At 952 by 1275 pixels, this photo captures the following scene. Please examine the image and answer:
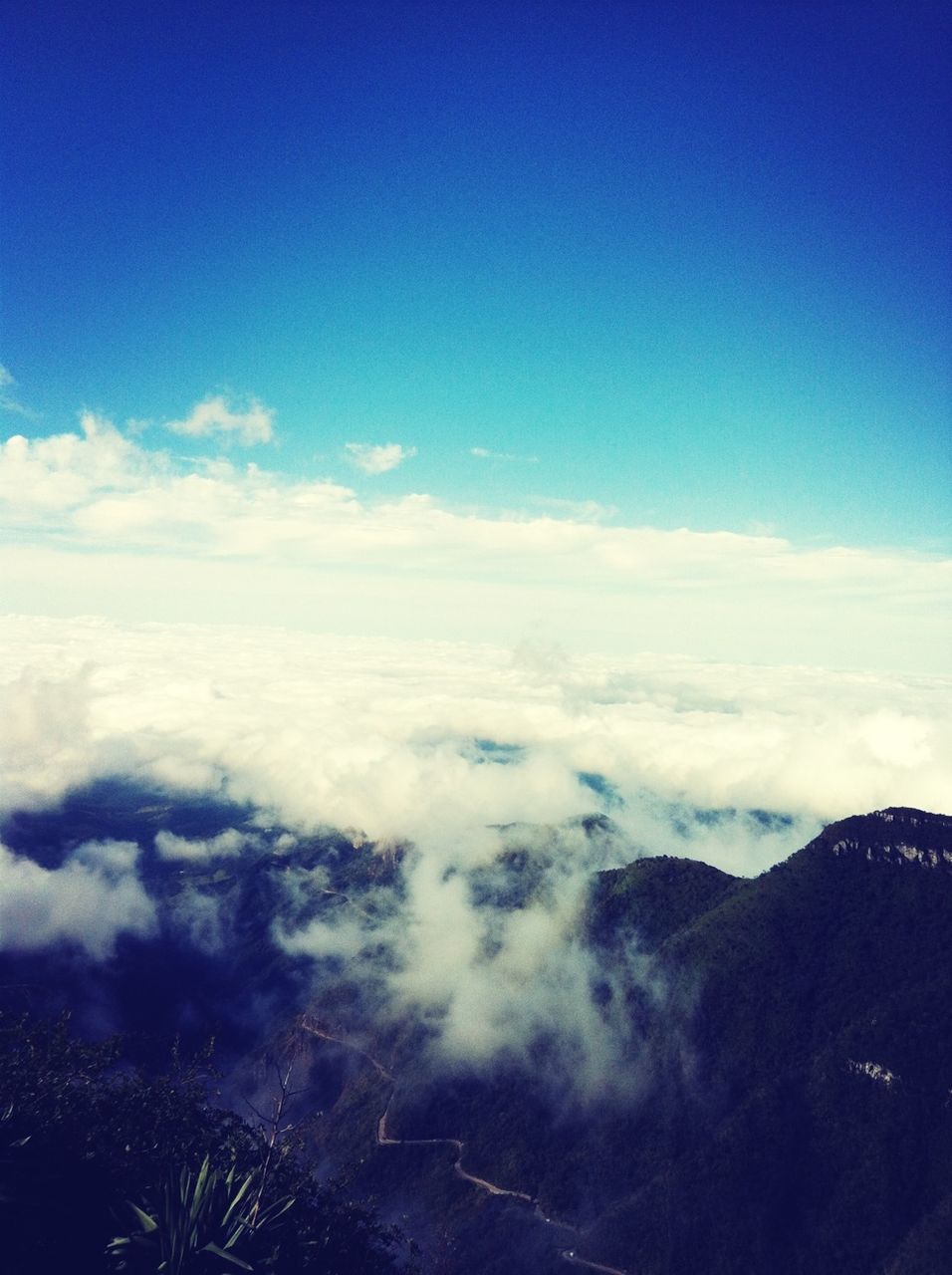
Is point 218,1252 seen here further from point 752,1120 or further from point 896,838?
point 896,838

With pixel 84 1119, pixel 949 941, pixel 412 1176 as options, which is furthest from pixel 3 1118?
pixel 949 941

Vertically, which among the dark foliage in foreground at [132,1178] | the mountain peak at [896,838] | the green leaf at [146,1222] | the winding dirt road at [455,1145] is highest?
the green leaf at [146,1222]

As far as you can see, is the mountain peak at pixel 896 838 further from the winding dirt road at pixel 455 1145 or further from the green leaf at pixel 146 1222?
the green leaf at pixel 146 1222

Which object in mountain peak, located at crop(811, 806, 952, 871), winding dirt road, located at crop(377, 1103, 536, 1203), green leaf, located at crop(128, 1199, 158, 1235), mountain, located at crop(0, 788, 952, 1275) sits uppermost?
green leaf, located at crop(128, 1199, 158, 1235)

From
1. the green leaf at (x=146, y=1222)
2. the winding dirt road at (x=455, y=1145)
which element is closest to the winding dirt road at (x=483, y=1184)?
the winding dirt road at (x=455, y=1145)

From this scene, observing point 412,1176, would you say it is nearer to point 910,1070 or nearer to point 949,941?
point 910,1070

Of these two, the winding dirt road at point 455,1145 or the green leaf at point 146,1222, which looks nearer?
the green leaf at point 146,1222

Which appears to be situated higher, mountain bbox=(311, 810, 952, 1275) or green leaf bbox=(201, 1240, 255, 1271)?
green leaf bbox=(201, 1240, 255, 1271)

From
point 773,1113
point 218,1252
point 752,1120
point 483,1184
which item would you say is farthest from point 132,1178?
point 483,1184

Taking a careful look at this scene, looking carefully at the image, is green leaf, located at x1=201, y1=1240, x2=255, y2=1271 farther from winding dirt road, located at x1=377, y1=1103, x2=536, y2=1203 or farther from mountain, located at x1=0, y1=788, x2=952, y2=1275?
winding dirt road, located at x1=377, y1=1103, x2=536, y2=1203

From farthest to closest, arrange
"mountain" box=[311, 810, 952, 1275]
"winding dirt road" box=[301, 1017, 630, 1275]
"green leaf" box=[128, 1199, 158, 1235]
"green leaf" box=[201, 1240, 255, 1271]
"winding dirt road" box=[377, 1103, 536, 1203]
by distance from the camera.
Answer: "winding dirt road" box=[377, 1103, 536, 1203]
"winding dirt road" box=[301, 1017, 630, 1275]
"mountain" box=[311, 810, 952, 1275]
"green leaf" box=[128, 1199, 158, 1235]
"green leaf" box=[201, 1240, 255, 1271]

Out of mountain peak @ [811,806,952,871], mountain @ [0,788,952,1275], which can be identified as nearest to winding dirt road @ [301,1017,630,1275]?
mountain @ [0,788,952,1275]
